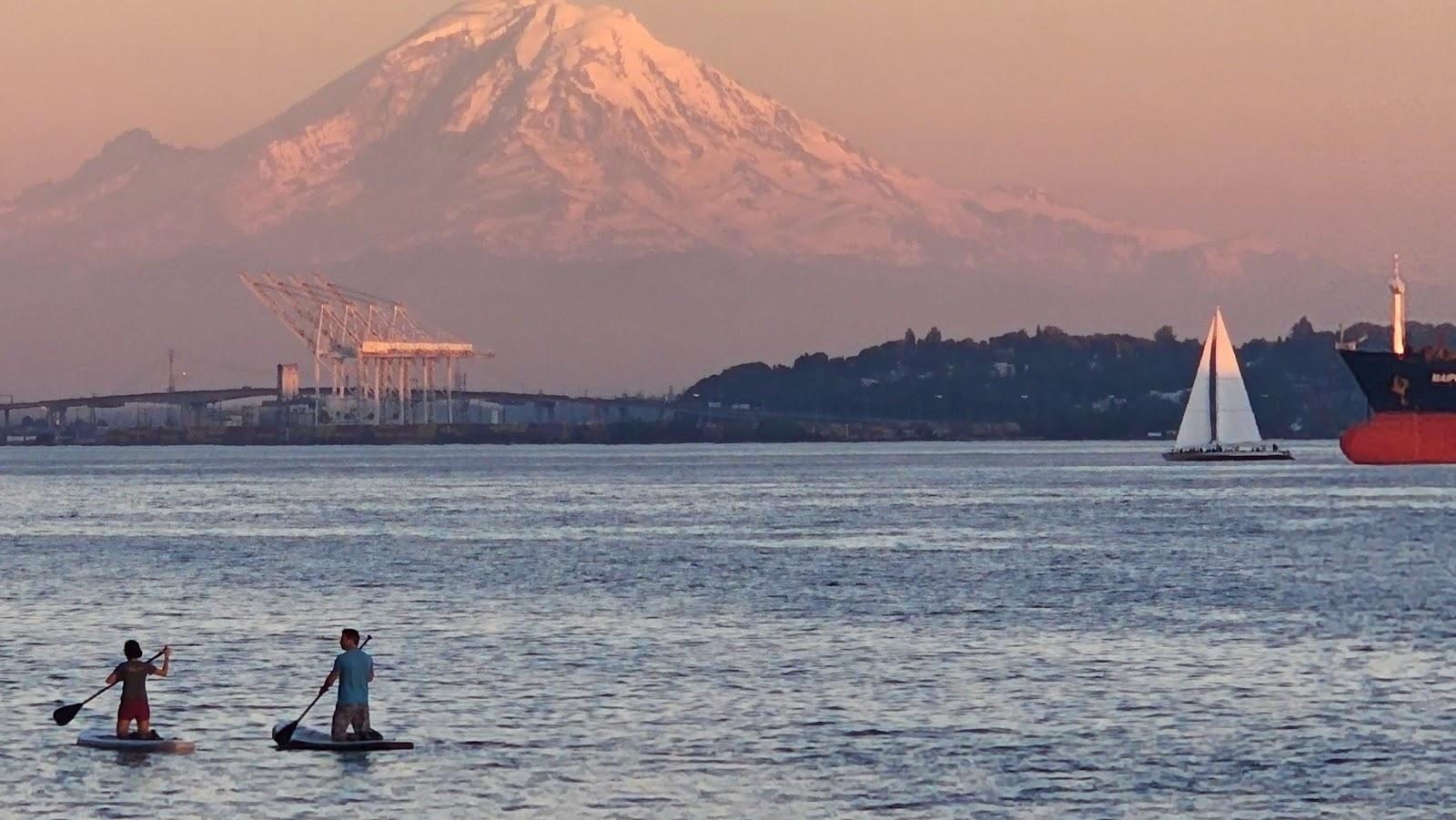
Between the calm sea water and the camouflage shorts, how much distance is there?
2.04 feet

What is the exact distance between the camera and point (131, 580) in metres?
78.2

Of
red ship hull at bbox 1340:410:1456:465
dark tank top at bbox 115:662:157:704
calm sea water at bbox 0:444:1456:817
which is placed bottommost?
calm sea water at bbox 0:444:1456:817

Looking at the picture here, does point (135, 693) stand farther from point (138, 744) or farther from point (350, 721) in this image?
point (350, 721)

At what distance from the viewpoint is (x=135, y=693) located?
Answer: 3644 cm

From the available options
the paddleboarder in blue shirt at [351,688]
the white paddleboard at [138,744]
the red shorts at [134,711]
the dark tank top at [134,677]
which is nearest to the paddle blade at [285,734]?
the paddleboarder in blue shirt at [351,688]

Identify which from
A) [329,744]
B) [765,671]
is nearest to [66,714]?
[329,744]

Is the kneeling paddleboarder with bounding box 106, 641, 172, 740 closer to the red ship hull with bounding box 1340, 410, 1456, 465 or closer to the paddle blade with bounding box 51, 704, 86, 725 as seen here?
the paddle blade with bounding box 51, 704, 86, 725

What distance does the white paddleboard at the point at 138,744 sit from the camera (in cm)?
3666

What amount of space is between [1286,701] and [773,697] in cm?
919

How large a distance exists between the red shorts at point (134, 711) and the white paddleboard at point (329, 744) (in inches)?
79.1

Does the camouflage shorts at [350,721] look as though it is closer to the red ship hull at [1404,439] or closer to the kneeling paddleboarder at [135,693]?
the kneeling paddleboarder at [135,693]

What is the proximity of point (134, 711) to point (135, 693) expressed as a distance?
357 mm

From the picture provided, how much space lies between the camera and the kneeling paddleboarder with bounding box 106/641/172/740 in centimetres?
3588

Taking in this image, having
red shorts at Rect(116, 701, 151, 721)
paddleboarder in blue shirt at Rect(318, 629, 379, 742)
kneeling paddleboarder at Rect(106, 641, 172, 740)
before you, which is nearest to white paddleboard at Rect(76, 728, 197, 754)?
kneeling paddleboarder at Rect(106, 641, 172, 740)
